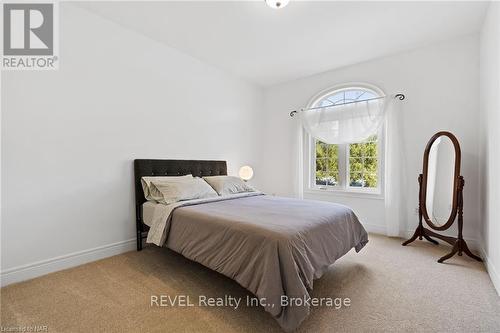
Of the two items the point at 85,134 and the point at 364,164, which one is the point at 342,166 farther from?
the point at 85,134

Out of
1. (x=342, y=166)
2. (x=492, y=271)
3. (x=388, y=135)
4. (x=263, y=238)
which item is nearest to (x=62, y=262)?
(x=263, y=238)

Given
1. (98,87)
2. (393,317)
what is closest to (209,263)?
(393,317)

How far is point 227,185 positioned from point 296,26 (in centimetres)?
213

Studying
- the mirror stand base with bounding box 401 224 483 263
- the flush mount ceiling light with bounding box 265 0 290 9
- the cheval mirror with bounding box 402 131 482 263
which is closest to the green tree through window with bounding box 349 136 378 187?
the cheval mirror with bounding box 402 131 482 263

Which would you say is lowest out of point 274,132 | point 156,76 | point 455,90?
point 274,132

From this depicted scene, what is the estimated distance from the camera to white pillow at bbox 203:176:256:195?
3150mm

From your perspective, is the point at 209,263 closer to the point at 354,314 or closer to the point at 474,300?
the point at 354,314

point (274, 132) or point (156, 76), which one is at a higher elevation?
point (156, 76)

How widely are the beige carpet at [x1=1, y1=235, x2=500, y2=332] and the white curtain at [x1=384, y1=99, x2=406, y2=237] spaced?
0.76 m

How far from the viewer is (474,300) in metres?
1.79

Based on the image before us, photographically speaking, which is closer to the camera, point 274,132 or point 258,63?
point 258,63

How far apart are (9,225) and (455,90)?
5.02 metres

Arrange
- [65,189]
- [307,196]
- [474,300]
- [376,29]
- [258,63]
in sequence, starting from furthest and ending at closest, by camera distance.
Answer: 1. [307,196]
2. [258,63]
3. [376,29]
4. [65,189]
5. [474,300]

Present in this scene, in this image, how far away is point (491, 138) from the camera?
7.13 feet
